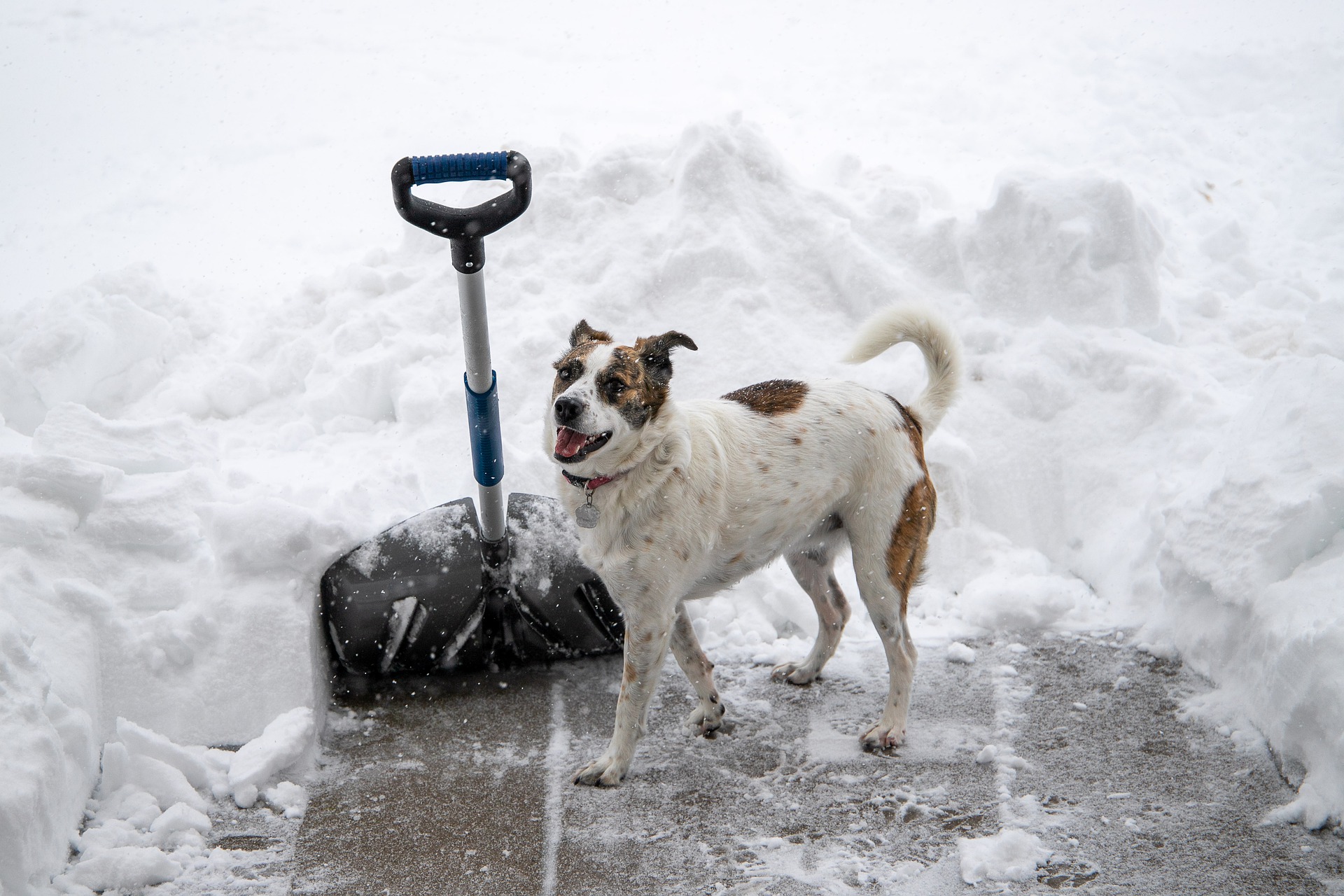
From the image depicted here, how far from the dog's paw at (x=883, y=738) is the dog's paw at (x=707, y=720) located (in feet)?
1.50

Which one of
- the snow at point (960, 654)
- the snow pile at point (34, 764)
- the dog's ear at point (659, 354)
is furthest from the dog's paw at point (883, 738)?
the snow pile at point (34, 764)

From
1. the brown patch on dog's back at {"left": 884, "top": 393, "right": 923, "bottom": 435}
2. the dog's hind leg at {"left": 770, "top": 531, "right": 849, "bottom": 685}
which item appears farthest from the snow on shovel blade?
the brown patch on dog's back at {"left": 884, "top": 393, "right": 923, "bottom": 435}

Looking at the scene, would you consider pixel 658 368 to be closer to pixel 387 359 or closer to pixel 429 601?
pixel 429 601

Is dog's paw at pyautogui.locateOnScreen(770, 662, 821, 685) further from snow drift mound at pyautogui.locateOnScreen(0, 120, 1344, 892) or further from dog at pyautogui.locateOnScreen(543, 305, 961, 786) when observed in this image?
dog at pyautogui.locateOnScreen(543, 305, 961, 786)

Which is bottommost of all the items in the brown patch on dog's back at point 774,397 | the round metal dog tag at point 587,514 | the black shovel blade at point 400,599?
the black shovel blade at point 400,599

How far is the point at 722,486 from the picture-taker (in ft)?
8.89

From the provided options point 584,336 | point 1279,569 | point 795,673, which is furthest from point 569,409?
point 1279,569

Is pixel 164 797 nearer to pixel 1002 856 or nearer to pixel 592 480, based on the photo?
pixel 592 480

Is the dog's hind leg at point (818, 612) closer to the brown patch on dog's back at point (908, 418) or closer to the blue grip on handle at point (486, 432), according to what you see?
the brown patch on dog's back at point (908, 418)

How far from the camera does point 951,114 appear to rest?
8344 millimetres

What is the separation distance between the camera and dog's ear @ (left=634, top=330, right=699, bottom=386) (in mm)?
2605

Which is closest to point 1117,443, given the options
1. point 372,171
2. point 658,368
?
point 658,368

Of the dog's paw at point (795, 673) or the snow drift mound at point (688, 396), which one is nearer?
the snow drift mound at point (688, 396)

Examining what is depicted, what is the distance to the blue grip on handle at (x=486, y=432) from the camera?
2883mm
